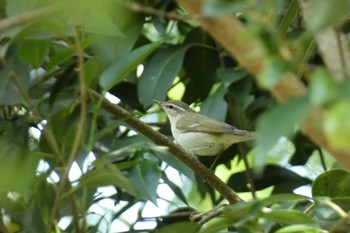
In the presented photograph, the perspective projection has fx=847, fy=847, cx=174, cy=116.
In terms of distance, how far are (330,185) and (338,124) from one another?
6.50 feet

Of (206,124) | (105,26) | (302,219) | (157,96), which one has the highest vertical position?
(105,26)

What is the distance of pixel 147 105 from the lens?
Answer: 4.42 metres

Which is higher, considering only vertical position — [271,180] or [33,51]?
[33,51]

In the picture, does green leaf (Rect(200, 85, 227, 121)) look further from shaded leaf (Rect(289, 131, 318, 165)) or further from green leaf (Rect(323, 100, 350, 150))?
green leaf (Rect(323, 100, 350, 150))

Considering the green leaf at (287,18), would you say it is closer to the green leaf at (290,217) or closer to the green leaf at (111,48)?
the green leaf at (111,48)

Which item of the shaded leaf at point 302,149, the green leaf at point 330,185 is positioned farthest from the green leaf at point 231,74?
the green leaf at point 330,185

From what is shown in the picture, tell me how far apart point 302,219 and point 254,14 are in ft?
4.05

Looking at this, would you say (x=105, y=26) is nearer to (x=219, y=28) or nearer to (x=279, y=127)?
(x=219, y=28)

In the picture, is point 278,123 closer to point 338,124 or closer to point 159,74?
point 338,124

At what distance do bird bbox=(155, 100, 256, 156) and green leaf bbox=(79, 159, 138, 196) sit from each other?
2345 mm

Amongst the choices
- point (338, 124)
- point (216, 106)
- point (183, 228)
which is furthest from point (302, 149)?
point (338, 124)

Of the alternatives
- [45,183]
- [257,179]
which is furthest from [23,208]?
[257,179]

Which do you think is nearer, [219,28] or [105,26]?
[219,28]

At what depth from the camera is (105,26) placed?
2473mm
